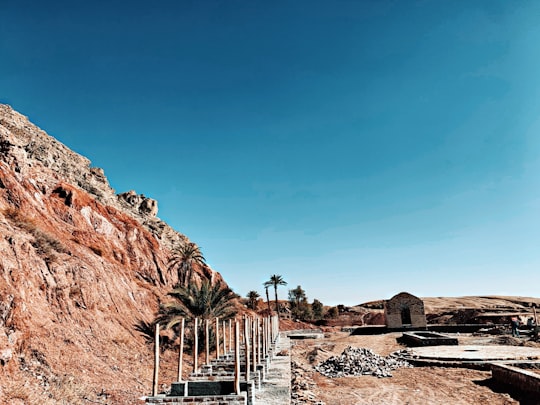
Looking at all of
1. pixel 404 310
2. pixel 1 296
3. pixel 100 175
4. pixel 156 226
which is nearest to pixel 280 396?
pixel 1 296

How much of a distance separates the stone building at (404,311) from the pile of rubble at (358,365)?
19.8 m

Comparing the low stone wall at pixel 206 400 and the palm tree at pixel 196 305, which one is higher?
the palm tree at pixel 196 305

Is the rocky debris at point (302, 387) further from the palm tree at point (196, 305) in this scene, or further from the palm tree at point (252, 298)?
the palm tree at point (252, 298)

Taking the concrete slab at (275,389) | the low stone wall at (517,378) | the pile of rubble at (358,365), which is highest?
the concrete slab at (275,389)

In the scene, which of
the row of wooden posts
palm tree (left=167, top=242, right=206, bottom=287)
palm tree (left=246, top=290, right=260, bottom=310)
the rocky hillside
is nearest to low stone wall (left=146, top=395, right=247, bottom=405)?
the row of wooden posts

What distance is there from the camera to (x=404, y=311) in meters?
38.9

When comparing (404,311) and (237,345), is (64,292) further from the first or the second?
(404,311)

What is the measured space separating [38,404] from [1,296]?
15.9 ft

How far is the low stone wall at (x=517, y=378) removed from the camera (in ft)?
36.3

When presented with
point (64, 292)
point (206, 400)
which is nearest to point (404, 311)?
point (64, 292)

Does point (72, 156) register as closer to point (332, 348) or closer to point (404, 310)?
point (332, 348)

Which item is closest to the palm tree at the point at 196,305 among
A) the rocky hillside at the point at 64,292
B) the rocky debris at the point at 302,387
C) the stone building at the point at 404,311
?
the rocky hillside at the point at 64,292

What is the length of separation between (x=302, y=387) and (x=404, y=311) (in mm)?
29099

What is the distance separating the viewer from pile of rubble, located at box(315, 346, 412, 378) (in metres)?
17.0
